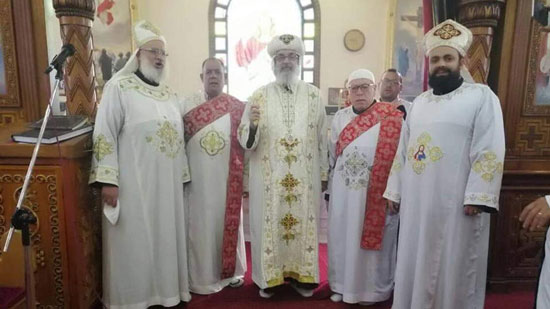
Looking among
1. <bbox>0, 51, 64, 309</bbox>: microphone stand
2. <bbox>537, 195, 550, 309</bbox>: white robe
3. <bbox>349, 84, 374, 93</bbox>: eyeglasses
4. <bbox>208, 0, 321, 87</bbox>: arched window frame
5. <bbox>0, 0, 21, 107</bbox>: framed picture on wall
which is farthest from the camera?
<bbox>208, 0, 321, 87</bbox>: arched window frame

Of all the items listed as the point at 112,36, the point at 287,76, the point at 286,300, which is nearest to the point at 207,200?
the point at 286,300

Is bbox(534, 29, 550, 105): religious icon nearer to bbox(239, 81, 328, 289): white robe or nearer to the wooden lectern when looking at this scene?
bbox(239, 81, 328, 289): white robe

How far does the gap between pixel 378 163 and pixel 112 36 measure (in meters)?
7.74

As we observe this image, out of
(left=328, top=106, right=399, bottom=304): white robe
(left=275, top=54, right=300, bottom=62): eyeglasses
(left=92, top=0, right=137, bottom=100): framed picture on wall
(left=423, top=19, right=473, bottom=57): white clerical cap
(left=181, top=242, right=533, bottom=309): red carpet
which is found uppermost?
(left=92, top=0, right=137, bottom=100): framed picture on wall

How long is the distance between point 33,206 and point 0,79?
1.11 meters

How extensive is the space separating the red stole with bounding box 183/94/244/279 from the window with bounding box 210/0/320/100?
6293 mm

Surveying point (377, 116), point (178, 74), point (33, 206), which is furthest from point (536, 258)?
point (178, 74)

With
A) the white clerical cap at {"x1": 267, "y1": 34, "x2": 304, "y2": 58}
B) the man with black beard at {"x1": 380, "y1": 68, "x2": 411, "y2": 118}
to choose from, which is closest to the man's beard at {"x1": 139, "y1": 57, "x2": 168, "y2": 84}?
the white clerical cap at {"x1": 267, "y1": 34, "x2": 304, "y2": 58}

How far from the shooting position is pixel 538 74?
3.08m

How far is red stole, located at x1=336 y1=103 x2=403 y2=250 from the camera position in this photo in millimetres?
2811

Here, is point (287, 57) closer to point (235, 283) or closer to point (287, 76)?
point (287, 76)

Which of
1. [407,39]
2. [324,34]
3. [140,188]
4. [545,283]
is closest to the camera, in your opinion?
[545,283]

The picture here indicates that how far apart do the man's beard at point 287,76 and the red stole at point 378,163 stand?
59 cm

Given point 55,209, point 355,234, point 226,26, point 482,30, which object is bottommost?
point 355,234
